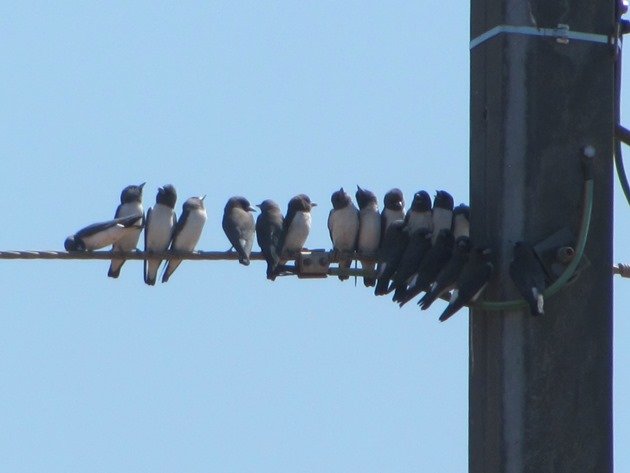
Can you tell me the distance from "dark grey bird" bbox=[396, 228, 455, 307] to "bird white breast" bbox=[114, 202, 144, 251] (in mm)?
6894

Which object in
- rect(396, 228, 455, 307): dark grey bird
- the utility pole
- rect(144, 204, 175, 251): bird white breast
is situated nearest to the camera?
the utility pole

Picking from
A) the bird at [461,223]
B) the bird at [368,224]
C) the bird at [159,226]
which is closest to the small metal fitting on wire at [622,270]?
the bird at [461,223]

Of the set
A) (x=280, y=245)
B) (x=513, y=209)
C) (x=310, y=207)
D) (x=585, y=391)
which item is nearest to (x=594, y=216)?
(x=513, y=209)

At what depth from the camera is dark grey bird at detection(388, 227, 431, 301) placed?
6352 mm

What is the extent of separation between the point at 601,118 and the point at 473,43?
68 centimetres

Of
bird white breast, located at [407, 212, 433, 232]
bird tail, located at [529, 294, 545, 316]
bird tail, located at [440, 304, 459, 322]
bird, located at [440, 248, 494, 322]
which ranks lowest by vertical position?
bird tail, located at [440, 304, 459, 322]

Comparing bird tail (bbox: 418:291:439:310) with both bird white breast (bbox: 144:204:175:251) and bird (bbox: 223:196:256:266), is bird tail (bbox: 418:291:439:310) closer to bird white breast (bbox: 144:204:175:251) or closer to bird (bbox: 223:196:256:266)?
bird (bbox: 223:196:256:266)

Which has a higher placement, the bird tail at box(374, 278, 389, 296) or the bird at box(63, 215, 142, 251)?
the bird at box(63, 215, 142, 251)

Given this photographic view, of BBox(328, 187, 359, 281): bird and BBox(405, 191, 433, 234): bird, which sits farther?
BBox(328, 187, 359, 281): bird

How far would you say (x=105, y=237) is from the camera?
12625 mm

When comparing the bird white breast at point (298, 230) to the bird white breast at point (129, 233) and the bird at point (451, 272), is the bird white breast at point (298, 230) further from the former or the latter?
the bird at point (451, 272)

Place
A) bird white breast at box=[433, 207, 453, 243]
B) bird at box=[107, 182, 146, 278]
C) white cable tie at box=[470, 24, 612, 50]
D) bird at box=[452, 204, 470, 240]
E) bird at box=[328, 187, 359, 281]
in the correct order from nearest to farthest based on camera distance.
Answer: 1. white cable tie at box=[470, 24, 612, 50]
2. bird at box=[452, 204, 470, 240]
3. bird white breast at box=[433, 207, 453, 243]
4. bird at box=[328, 187, 359, 281]
5. bird at box=[107, 182, 146, 278]

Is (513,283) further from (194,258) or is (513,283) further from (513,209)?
(194,258)

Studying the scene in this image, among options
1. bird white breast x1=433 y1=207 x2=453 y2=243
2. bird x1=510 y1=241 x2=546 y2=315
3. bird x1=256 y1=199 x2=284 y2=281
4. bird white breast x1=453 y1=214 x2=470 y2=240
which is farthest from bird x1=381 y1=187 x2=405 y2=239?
bird x1=510 y1=241 x2=546 y2=315
